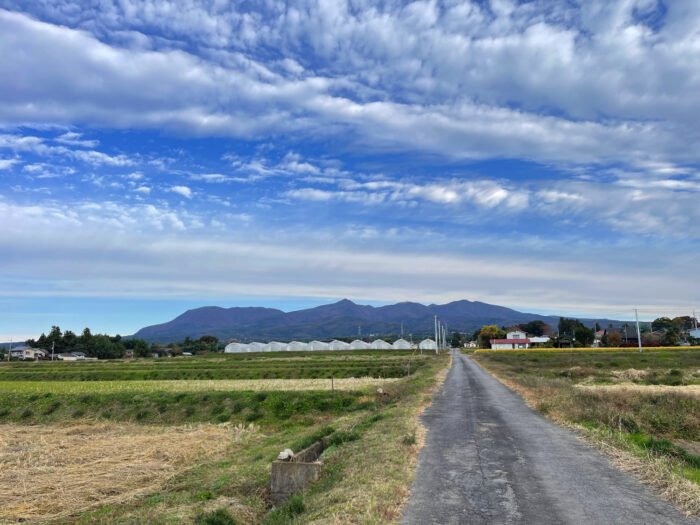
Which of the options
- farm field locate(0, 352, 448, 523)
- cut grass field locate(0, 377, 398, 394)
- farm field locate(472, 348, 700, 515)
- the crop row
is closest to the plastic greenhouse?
the crop row

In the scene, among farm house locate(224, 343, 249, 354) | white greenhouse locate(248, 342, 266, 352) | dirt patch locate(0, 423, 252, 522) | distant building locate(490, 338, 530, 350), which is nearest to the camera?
dirt patch locate(0, 423, 252, 522)

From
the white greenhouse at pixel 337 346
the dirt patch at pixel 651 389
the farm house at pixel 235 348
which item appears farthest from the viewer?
the white greenhouse at pixel 337 346

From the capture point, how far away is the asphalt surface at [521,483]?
29.7 ft

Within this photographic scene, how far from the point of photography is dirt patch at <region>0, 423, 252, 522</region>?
14070mm

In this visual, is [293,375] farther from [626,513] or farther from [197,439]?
[626,513]

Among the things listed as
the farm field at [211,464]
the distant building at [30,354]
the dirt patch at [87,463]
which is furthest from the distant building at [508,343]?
the distant building at [30,354]

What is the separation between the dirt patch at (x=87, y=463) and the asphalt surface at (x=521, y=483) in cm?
977

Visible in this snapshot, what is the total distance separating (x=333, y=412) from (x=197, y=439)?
11276 millimetres

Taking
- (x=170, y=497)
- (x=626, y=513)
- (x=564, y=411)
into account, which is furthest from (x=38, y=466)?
(x=564, y=411)

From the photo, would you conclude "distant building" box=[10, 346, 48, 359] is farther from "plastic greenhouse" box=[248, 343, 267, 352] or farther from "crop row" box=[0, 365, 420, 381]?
"crop row" box=[0, 365, 420, 381]

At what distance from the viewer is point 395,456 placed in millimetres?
13508

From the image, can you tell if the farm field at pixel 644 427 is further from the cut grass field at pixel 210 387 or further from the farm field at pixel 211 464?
the cut grass field at pixel 210 387

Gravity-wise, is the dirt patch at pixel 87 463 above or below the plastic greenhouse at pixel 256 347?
above

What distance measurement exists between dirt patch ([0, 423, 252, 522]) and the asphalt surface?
9.77m
